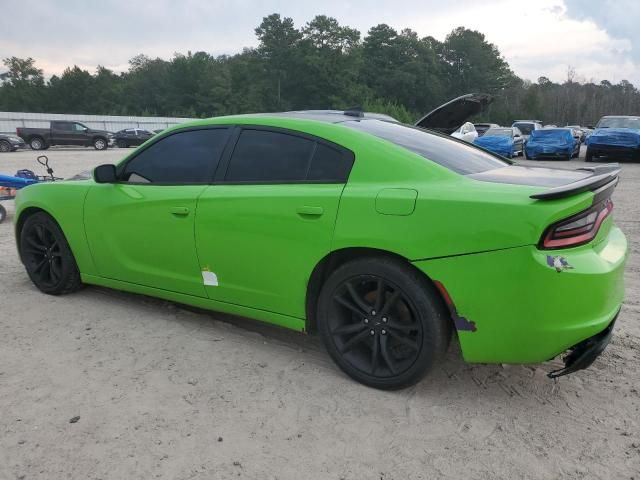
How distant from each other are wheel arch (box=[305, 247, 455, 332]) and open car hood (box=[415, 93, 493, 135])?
623cm

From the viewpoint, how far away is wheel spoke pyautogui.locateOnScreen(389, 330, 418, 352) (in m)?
2.63

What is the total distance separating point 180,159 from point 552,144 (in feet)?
62.9

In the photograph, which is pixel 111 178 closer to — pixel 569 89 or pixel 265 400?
pixel 265 400

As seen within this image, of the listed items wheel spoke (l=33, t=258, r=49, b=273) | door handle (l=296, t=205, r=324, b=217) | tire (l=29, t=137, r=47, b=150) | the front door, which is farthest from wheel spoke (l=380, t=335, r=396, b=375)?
tire (l=29, t=137, r=47, b=150)

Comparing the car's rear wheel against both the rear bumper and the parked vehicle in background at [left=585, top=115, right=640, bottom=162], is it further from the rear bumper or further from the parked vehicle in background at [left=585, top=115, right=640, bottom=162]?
the rear bumper

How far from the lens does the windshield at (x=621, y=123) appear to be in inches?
735

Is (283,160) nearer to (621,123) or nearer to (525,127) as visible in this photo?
(621,123)

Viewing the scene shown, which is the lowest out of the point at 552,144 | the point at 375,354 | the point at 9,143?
the point at 9,143

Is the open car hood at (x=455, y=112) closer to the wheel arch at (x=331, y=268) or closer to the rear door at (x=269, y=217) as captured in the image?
the rear door at (x=269, y=217)

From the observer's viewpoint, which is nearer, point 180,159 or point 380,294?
point 380,294

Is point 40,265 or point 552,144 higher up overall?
point 40,265

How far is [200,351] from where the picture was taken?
3.31 m

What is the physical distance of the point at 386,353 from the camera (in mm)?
2748

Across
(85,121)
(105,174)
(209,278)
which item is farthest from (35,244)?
(85,121)
